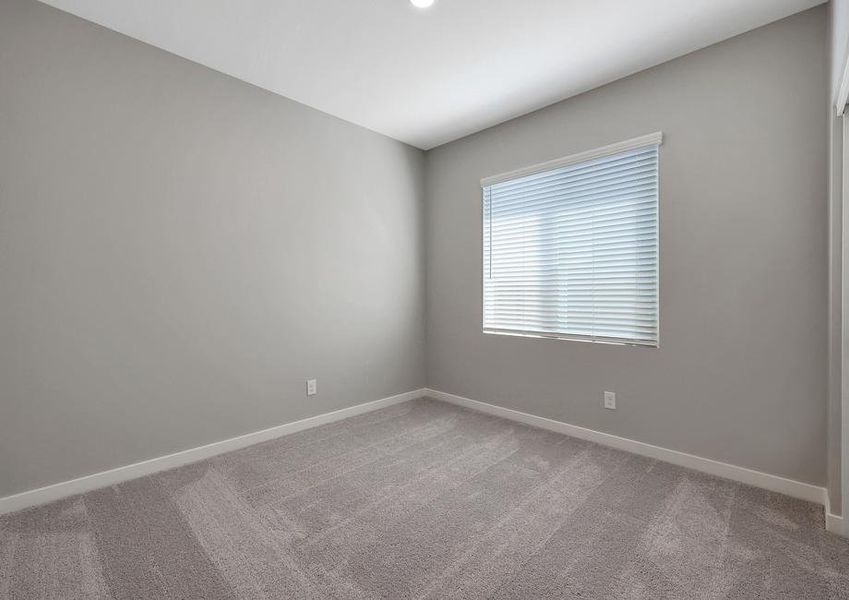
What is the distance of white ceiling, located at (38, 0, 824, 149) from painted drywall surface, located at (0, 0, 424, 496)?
278 mm

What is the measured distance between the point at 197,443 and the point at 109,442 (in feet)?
1.61

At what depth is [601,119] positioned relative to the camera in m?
2.87

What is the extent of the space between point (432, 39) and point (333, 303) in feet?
6.90

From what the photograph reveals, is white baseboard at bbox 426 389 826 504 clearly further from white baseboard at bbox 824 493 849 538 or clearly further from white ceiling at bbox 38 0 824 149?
white ceiling at bbox 38 0 824 149

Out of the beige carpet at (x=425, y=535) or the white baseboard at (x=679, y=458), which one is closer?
the beige carpet at (x=425, y=535)

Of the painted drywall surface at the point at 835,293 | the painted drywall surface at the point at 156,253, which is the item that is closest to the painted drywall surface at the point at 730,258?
the painted drywall surface at the point at 835,293

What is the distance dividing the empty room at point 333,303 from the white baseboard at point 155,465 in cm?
1

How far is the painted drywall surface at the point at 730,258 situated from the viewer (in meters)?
2.12

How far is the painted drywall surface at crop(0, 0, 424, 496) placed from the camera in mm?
2066

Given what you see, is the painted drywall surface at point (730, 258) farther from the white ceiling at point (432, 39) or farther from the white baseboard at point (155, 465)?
the white baseboard at point (155, 465)

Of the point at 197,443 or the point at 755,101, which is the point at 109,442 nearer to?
the point at 197,443

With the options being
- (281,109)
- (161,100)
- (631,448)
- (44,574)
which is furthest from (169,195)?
(631,448)

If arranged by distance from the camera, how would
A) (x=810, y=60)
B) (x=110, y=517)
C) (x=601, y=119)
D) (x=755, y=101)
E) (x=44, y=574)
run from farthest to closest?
(x=601, y=119) < (x=755, y=101) < (x=810, y=60) < (x=110, y=517) < (x=44, y=574)

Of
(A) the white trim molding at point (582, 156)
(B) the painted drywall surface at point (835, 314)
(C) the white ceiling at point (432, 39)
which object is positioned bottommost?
(B) the painted drywall surface at point (835, 314)
